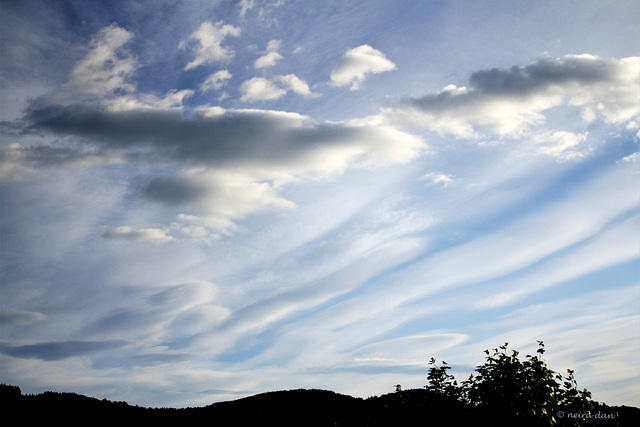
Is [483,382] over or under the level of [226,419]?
over

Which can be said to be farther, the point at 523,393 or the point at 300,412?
the point at 300,412

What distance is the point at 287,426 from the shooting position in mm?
69875

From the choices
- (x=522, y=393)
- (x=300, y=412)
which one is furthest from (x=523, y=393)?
(x=300, y=412)

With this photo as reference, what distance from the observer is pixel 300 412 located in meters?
77.3

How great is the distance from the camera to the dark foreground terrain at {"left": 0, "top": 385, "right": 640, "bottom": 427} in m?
21.9

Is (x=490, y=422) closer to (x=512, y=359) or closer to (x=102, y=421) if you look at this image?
(x=512, y=359)

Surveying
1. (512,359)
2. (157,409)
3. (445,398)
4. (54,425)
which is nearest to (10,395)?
(54,425)

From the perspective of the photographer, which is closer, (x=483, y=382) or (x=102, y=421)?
(x=483, y=382)

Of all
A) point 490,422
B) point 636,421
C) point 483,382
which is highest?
point 483,382

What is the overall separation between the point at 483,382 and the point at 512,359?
1822 millimetres

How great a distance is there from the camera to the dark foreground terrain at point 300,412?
71.9 feet

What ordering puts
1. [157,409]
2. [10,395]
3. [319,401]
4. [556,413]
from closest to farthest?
[556,413], [10,395], [157,409], [319,401]

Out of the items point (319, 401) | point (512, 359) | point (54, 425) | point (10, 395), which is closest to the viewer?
point (512, 359)

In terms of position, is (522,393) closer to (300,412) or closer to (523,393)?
(523,393)
